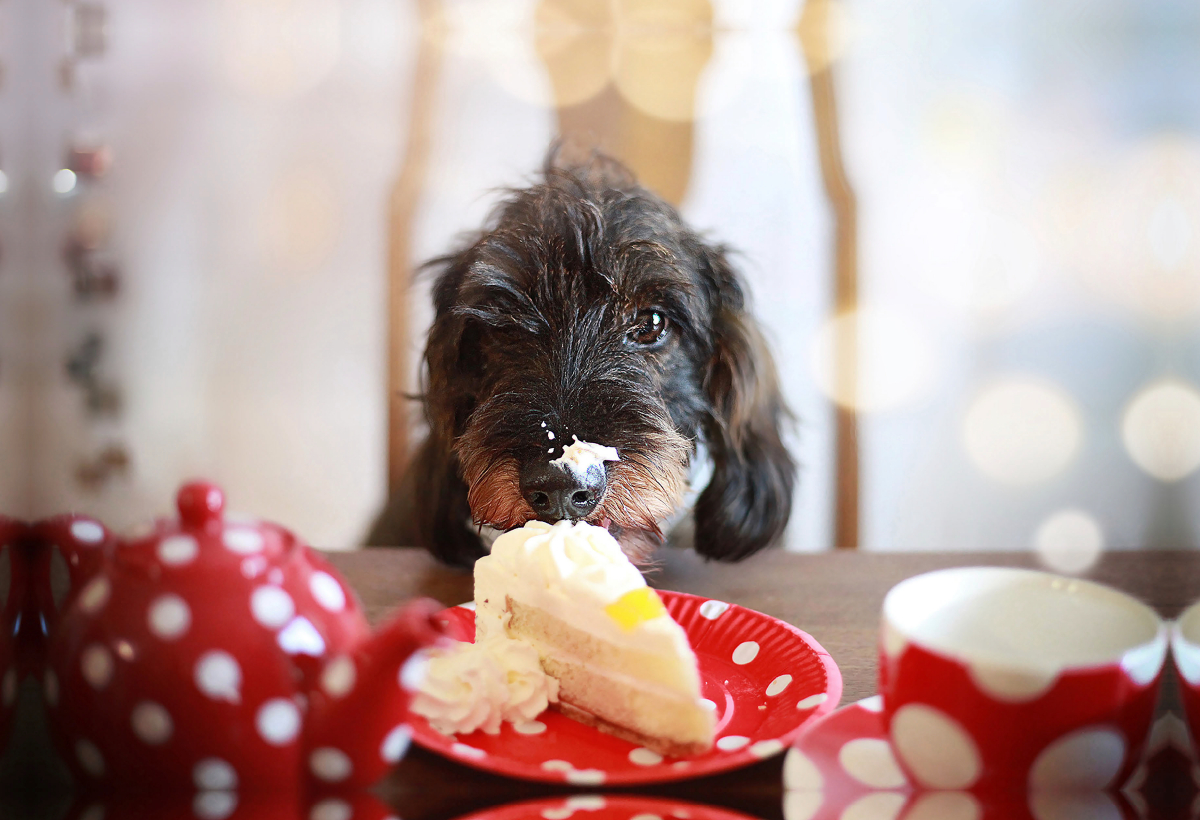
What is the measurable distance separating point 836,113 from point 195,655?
1860 mm

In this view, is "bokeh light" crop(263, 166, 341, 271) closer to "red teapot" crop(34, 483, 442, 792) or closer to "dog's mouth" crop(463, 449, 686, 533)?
"dog's mouth" crop(463, 449, 686, 533)

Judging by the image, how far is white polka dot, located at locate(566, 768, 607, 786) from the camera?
2.12ft

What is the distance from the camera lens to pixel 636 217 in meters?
1.39

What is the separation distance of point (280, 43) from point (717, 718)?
167cm

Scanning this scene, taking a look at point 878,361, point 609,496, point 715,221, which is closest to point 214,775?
point 609,496

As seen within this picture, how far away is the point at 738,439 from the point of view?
4.79 ft

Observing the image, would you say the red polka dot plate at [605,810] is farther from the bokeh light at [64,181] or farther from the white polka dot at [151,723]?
the bokeh light at [64,181]

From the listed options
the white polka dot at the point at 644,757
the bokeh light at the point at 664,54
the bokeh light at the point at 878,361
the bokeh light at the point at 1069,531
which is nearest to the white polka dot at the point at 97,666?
the white polka dot at the point at 644,757

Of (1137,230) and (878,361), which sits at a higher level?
(1137,230)

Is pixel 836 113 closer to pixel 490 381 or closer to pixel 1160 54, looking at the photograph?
pixel 1160 54

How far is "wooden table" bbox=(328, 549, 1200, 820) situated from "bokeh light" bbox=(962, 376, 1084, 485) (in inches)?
30.5

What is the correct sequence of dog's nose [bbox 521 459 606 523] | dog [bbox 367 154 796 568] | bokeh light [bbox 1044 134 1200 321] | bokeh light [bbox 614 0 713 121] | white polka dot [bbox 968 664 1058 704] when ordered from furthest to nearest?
bokeh light [bbox 1044 134 1200 321]
bokeh light [bbox 614 0 713 121]
dog [bbox 367 154 796 568]
dog's nose [bbox 521 459 606 523]
white polka dot [bbox 968 664 1058 704]

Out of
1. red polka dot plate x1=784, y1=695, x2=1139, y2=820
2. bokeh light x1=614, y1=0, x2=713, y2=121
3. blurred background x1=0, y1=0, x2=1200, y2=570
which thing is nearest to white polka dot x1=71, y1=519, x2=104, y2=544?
red polka dot plate x1=784, y1=695, x2=1139, y2=820

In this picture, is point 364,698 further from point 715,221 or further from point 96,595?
point 715,221
